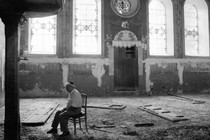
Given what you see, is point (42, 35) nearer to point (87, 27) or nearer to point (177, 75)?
point (87, 27)

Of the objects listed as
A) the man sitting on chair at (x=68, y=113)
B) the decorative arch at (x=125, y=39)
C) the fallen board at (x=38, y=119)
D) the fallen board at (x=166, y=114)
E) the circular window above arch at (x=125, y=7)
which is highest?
the circular window above arch at (x=125, y=7)

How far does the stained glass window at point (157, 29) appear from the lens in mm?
11609

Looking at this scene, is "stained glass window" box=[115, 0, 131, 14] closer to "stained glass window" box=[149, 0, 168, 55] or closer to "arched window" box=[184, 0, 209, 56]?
"stained glass window" box=[149, 0, 168, 55]

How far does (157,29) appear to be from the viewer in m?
11.7

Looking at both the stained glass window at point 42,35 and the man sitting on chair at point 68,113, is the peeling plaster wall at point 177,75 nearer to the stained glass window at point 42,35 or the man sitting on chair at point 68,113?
the stained glass window at point 42,35

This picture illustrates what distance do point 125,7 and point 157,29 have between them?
2.15 metres

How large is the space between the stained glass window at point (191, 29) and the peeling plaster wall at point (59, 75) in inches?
192

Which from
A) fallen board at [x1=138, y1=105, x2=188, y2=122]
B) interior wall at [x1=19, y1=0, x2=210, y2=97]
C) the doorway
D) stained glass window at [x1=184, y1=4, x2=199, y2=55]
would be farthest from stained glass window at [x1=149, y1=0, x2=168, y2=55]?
fallen board at [x1=138, y1=105, x2=188, y2=122]

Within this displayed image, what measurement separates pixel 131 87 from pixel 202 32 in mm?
5268

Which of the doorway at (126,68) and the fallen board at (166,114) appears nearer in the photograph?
the fallen board at (166,114)

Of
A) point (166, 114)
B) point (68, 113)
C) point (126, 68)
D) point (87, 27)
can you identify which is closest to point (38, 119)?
point (68, 113)

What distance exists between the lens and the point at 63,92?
10.5 metres

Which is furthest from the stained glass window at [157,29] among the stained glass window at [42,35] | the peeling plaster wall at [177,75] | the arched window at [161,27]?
the stained glass window at [42,35]

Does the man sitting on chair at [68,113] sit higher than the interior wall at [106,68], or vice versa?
the interior wall at [106,68]
